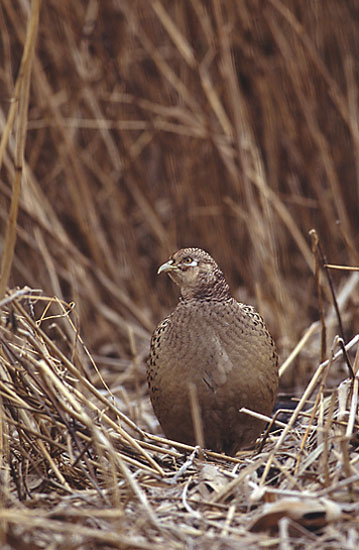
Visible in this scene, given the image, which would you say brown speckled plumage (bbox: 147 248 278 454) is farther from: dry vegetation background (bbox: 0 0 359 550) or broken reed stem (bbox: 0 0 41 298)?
broken reed stem (bbox: 0 0 41 298)

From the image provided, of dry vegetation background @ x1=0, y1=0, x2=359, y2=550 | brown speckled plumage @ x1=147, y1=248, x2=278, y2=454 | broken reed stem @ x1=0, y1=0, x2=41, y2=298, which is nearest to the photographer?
broken reed stem @ x1=0, y1=0, x2=41, y2=298

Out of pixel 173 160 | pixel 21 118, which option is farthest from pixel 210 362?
pixel 173 160

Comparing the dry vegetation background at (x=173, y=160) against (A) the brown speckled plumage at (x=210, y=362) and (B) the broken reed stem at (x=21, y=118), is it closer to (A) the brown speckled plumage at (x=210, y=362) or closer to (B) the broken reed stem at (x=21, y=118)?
(A) the brown speckled plumage at (x=210, y=362)

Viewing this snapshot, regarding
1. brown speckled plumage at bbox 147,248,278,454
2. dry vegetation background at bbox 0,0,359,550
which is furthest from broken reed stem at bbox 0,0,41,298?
dry vegetation background at bbox 0,0,359,550

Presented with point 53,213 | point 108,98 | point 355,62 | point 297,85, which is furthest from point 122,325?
point 355,62

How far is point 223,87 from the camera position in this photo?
4277 millimetres

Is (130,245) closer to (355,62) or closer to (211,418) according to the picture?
(355,62)

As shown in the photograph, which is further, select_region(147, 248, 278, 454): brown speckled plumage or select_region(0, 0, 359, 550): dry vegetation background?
select_region(0, 0, 359, 550): dry vegetation background

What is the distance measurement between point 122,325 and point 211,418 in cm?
203

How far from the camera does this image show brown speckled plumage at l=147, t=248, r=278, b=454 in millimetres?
2625

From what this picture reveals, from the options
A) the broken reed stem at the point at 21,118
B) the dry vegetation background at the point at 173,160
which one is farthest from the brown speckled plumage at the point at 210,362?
the broken reed stem at the point at 21,118

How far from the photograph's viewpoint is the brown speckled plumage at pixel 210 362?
2.62m

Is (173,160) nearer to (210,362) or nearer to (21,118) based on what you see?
(210,362)

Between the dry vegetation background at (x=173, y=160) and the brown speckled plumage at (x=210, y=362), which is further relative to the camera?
the dry vegetation background at (x=173, y=160)
